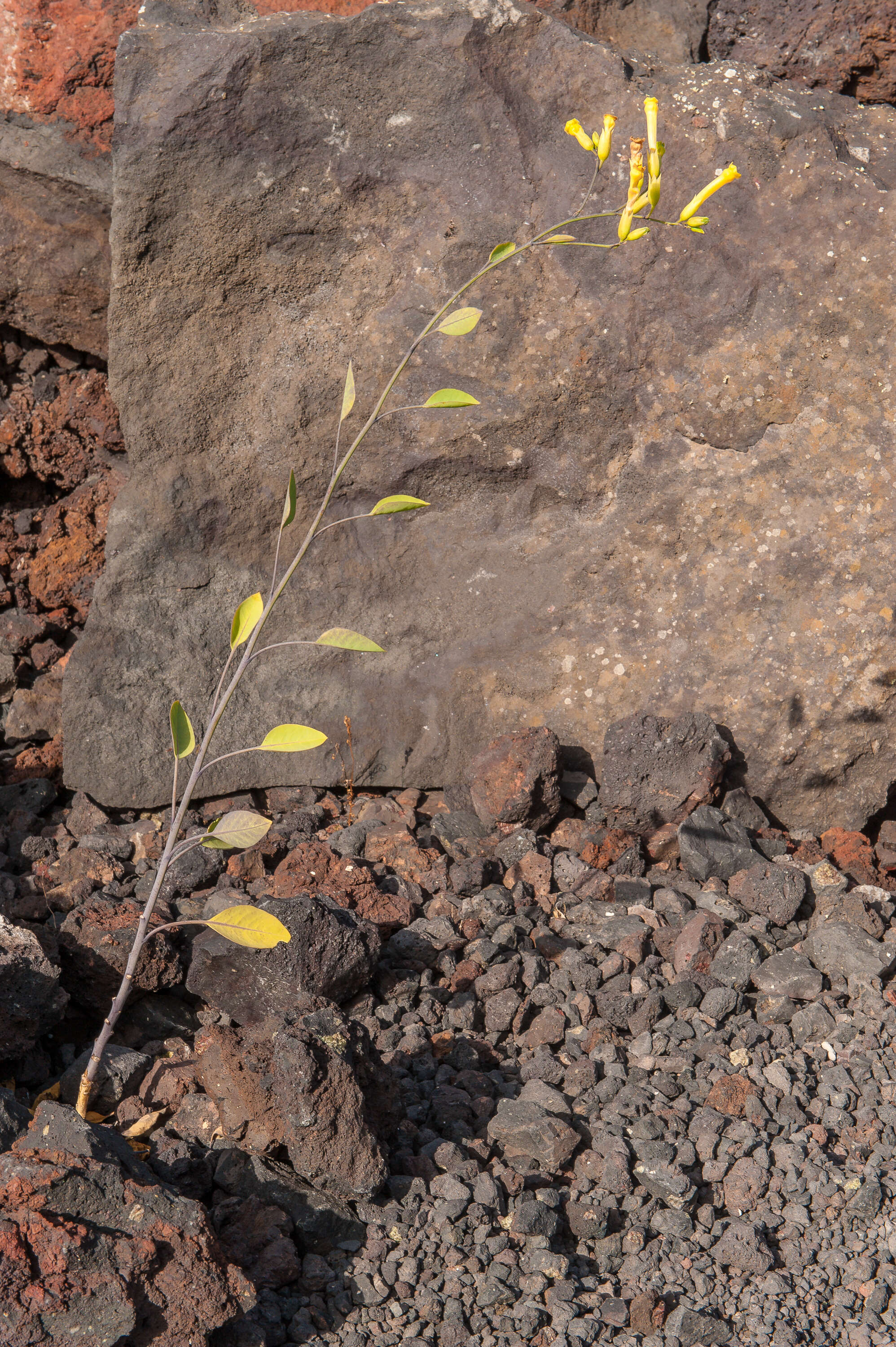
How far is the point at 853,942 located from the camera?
2535mm

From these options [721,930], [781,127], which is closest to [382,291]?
[781,127]

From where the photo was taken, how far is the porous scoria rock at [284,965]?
222 centimetres

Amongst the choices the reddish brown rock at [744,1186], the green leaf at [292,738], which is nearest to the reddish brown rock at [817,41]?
the green leaf at [292,738]

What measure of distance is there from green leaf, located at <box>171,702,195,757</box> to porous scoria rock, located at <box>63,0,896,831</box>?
118cm

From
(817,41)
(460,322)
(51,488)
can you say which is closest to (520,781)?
(460,322)

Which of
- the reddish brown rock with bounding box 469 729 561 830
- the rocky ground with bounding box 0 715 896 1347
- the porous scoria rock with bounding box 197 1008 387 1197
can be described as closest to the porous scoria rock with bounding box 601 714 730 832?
the rocky ground with bounding box 0 715 896 1347

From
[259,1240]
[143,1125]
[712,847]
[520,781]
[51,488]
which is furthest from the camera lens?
[51,488]

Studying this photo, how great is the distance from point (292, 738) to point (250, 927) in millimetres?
314

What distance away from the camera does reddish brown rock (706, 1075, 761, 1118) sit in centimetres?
217

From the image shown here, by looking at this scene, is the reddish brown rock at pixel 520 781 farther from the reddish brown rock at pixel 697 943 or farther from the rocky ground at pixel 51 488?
the rocky ground at pixel 51 488

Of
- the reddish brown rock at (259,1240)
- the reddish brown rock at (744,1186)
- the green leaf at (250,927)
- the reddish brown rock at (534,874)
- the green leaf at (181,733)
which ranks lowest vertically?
the reddish brown rock at (534,874)

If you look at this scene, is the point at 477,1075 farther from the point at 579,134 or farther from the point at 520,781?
the point at 579,134

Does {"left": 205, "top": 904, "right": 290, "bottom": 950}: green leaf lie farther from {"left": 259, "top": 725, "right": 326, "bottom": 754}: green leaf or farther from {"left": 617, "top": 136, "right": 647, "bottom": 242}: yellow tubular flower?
{"left": 617, "top": 136, "right": 647, "bottom": 242}: yellow tubular flower

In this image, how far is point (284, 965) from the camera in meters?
2.21
